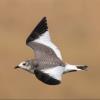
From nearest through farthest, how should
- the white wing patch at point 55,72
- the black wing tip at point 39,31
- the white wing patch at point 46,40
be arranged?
the white wing patch at point 55,72 → the white wing patch at point 46,40 → the black wing tip at point 39,31

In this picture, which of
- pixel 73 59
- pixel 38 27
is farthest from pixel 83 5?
pixel 38 27

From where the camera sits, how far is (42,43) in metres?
15.0

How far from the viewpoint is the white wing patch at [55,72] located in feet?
45.1

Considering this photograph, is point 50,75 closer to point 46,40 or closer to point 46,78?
point 46,78

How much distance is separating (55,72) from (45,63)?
1.13 feet

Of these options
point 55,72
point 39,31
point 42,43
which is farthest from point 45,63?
point 39,31

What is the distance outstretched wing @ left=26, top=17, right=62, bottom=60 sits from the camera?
14.7 meters

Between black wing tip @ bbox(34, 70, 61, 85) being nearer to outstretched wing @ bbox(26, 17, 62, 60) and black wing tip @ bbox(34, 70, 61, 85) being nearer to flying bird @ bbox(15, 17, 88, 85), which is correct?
flying bird @ bbox(15, 17, 88, 85)

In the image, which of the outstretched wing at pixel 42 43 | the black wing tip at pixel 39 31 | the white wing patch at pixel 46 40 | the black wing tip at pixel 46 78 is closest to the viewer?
the black wing tip at pixel 46 78

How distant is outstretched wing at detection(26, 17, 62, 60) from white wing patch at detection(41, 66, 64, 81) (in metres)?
0.52

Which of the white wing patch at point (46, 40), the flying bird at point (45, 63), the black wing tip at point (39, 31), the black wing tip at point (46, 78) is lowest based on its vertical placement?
the black wing tip at point (46, 78)

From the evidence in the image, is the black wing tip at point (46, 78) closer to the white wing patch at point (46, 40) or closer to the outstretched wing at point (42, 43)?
the outstretched wing at point (42, 43)

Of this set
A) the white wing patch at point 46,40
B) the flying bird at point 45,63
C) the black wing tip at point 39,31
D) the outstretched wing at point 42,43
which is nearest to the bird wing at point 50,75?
the flying bird at point 45,63

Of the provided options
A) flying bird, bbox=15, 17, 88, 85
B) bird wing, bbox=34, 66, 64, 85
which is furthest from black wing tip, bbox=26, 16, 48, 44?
bird wing, bbox=34, 66, 64, 85
